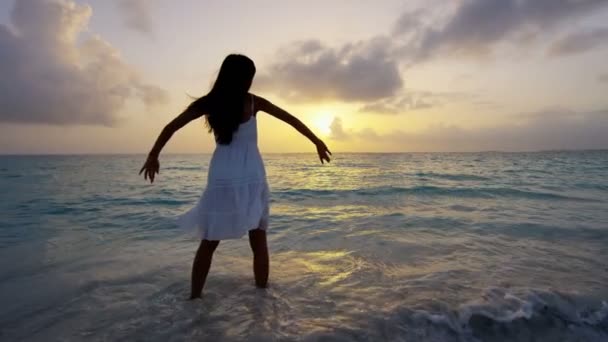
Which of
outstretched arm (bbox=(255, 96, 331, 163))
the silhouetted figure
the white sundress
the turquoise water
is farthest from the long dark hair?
the turquoise water

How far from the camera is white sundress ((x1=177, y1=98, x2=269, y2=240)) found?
3.16 meters

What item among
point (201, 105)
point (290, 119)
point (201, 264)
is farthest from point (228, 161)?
point (201, 264)

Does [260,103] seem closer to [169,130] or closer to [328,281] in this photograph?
[169,130]

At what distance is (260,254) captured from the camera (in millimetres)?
3646

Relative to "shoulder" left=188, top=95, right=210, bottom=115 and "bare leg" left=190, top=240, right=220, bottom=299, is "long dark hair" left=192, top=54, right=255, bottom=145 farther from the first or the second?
"bare leg" left=190, top=240, right=220, bottom=299

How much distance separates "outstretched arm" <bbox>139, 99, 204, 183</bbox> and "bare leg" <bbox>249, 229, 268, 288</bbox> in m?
1.14

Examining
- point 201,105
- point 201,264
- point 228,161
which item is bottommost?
point 201,264

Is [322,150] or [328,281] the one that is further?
[328,281]

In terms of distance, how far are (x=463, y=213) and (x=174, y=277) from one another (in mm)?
7377

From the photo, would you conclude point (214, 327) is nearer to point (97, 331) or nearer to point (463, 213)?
A: point (97, 331)

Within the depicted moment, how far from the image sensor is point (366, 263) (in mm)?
4656

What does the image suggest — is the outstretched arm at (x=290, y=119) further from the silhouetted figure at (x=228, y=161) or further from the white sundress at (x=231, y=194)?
the white sundress at (x=231, y=194)

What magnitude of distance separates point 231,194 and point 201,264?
782 millimetres

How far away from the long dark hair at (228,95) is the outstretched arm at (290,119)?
0.26 metres
